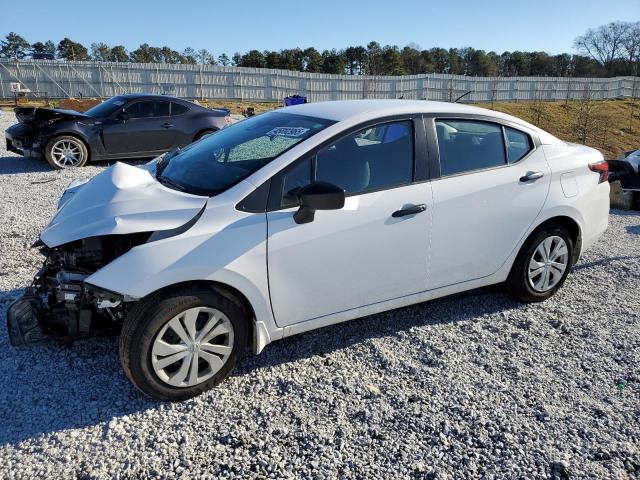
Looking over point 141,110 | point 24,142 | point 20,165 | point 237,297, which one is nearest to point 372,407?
point 237,297

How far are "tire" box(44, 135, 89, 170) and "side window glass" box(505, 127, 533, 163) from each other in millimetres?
8416

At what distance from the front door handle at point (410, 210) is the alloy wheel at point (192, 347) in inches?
50.8

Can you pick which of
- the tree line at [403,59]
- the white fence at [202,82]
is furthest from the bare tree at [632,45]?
the white fence at [202,82]

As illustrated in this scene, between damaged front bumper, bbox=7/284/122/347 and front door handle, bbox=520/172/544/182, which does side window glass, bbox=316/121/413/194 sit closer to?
front door handle, bbox=520/172/544/182

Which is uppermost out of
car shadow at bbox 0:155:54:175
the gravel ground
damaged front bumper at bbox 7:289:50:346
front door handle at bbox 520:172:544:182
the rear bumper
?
front door handle at bbox 520:172:544:182

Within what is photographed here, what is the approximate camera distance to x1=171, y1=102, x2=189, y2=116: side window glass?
10.8m

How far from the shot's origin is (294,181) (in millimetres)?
3162

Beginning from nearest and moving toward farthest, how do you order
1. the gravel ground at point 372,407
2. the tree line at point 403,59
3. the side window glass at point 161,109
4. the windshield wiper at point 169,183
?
the gravel ground at point 372,407, the windshield wiper at point 169,183, the side window glass at point 161,109, the tree line at point 403,59

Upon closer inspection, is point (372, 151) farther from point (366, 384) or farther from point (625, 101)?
point (625, 101)

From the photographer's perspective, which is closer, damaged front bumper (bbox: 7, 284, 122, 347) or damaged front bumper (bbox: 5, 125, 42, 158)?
damaged front bumper (bbox: 7, 284, 122, 347)

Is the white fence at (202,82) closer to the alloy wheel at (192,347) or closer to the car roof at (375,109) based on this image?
the car roof at (375,109)

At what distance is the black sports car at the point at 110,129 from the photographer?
9648mm

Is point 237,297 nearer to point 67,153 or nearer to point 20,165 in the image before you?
point 67,153

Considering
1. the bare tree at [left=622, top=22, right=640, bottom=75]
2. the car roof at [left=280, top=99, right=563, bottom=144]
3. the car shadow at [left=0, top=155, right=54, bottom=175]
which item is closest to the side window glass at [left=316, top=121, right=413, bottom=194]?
the car roof at [left=280, top=99, right=563, bottom=144]
